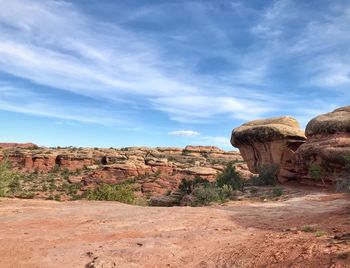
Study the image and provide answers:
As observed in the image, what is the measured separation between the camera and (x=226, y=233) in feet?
30.7

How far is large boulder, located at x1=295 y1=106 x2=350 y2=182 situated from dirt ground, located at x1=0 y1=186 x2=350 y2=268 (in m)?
8.67

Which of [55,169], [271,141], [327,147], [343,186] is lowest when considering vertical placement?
[55,169]

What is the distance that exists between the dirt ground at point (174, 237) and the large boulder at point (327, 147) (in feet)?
28.4

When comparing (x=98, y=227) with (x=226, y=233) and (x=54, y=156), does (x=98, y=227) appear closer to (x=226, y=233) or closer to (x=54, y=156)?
(x=226, y=233)

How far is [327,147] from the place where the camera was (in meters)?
22.2

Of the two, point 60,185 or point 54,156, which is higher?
point 54,156

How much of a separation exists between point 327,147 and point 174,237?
16008mm

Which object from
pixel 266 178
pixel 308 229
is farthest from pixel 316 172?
pixel 308 229

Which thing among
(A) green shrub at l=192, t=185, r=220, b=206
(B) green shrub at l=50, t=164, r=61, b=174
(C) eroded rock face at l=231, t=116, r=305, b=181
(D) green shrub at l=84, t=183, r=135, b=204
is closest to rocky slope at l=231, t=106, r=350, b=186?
(C) eroded rock face at l=231, t=116, r=305, b=181

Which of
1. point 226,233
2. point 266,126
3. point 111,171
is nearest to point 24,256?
point 226,233

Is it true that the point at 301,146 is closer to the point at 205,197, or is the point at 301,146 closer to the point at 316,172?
the point at 316,172

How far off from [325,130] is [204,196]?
9.39 metres

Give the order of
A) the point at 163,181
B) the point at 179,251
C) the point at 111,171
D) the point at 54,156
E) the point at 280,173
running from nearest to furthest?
the point at 179,251 → the point at 280,173 → the point at 163,181 → the point at 111,171 → the point at 54,156

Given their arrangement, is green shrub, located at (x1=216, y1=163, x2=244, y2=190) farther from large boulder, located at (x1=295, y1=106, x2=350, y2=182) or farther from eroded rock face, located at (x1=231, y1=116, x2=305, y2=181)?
large boulder, located at (x1=295, y1=106, x2=350, y2=182)
